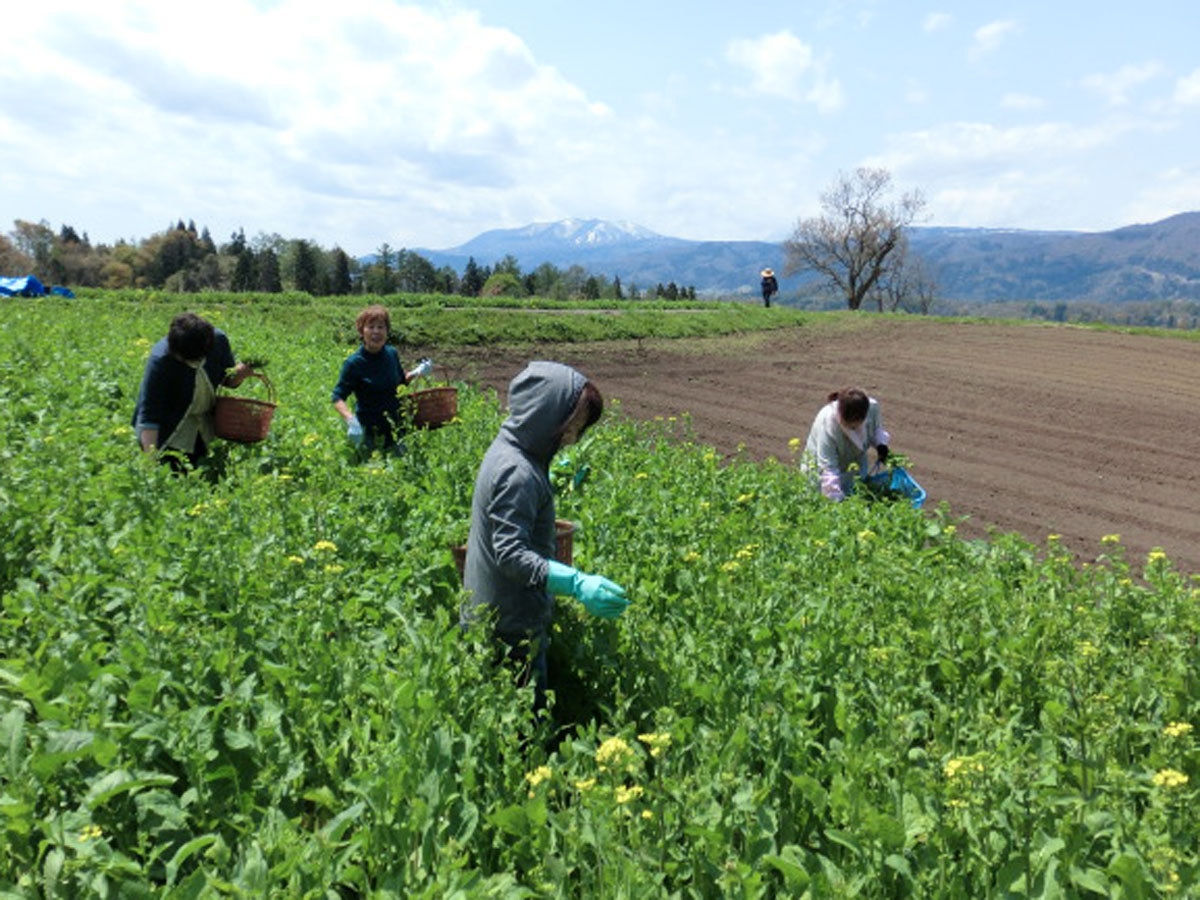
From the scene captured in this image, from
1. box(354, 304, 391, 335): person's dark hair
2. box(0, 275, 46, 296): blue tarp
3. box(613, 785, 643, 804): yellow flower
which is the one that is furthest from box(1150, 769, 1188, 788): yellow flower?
box(0, 275, 46, 296): blue tarp

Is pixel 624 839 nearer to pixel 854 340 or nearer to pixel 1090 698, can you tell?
pixel 1090 698

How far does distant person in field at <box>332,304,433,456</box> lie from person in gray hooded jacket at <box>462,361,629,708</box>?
330 cm

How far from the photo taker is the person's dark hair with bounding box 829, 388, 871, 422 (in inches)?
263

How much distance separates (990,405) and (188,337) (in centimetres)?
1225

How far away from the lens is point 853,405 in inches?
263

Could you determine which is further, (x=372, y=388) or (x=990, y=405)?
(x=990, y=405)

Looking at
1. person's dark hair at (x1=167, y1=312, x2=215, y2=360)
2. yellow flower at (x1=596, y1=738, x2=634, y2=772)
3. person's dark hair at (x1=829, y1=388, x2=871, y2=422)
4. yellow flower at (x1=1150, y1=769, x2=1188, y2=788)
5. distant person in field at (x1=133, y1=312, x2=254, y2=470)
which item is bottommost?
yellow flower at (x1=1150, y1=769, x2=1188, y2=788)

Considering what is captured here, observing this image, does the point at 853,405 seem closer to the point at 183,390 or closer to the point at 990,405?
the point at 183,390

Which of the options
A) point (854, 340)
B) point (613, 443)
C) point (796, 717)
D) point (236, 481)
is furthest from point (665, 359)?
point (796, 717)

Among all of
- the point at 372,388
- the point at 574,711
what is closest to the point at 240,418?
the point at 372,388

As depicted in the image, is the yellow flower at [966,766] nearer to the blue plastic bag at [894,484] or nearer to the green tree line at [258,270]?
the blue plastic bag at [894,484]

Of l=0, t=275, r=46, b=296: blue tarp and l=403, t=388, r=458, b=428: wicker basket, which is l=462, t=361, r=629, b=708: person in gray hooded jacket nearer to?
l=403, t=388, r=458, b=428: wicker basket

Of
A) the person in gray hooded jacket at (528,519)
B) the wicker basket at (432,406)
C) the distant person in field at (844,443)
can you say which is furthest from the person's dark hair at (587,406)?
the distant person in field at (844,443)

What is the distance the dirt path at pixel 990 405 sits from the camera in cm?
897
